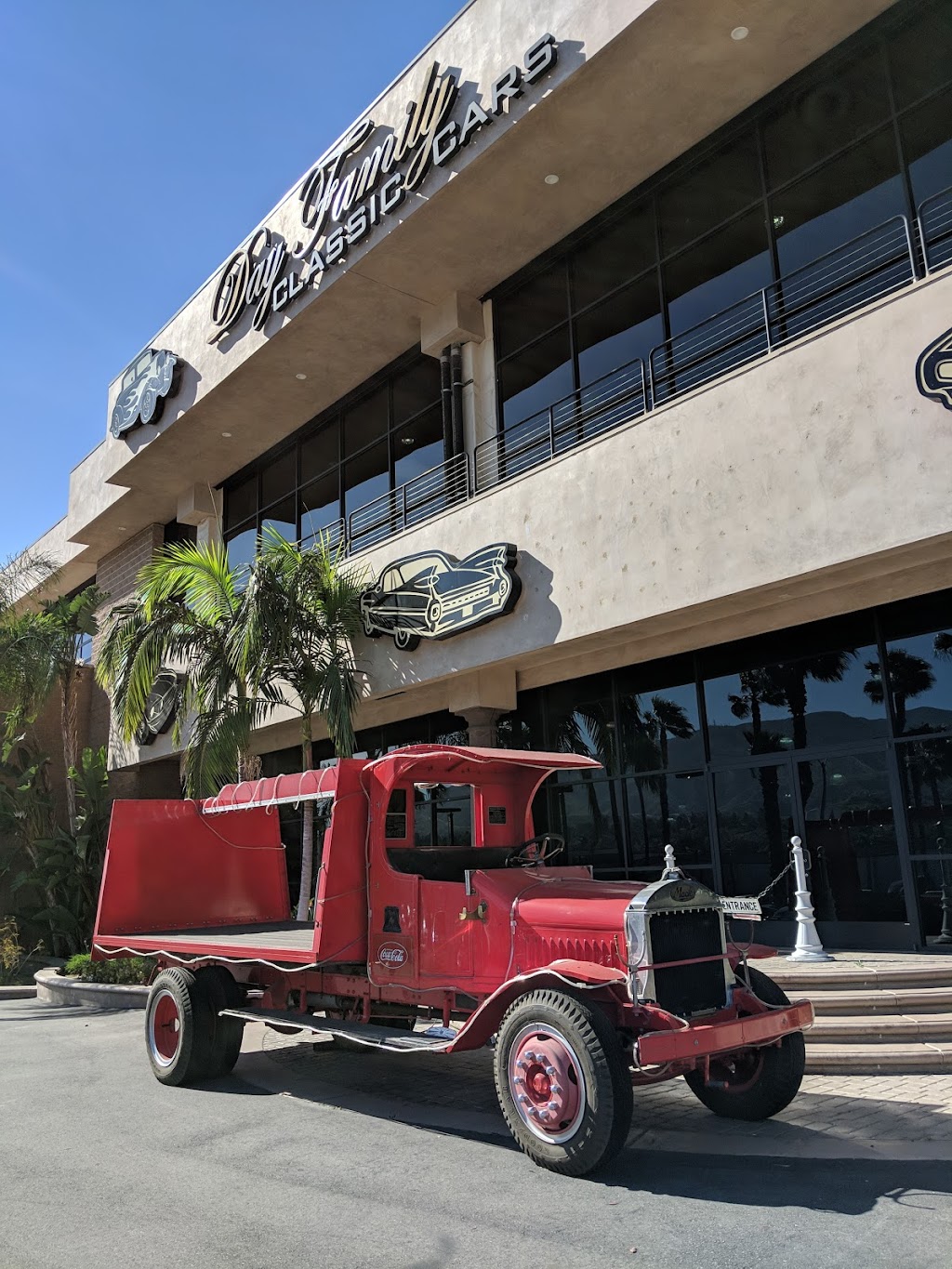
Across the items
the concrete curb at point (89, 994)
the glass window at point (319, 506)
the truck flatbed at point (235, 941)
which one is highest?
the glass window at point (319, 506)

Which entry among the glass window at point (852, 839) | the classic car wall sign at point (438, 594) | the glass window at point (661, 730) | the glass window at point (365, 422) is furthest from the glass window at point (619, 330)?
the glass window at point (852, 839)

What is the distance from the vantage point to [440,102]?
12461mm

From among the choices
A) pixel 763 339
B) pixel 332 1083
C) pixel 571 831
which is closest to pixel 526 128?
pixel 763 339

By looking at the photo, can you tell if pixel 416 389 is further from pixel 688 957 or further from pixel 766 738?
pixel 688 957

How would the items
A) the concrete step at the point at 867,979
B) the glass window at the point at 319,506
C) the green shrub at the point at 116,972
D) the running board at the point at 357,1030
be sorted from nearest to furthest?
the running board at the point at 357,1030 < the concrete step at the point at 867,979 < the green shrub at the point at 116,972 < the glass window at the point at 319,506

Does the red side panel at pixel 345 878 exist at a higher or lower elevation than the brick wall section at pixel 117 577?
lower

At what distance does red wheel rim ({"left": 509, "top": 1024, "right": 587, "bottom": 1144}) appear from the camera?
527 centimetres

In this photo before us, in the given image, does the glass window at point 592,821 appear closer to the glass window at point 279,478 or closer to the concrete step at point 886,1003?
the concrete step at point 886,1003

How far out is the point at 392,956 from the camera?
23.3 ft

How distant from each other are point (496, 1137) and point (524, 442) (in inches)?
373

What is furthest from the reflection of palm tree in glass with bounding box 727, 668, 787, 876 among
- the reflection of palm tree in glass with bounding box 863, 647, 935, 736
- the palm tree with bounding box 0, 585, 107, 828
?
the palm tree with bounding box 0, 585, 107, 828

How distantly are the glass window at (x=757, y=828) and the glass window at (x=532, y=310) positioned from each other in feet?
22.2

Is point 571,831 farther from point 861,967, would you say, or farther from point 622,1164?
point 622,1164

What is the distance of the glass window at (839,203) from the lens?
34.1ft
